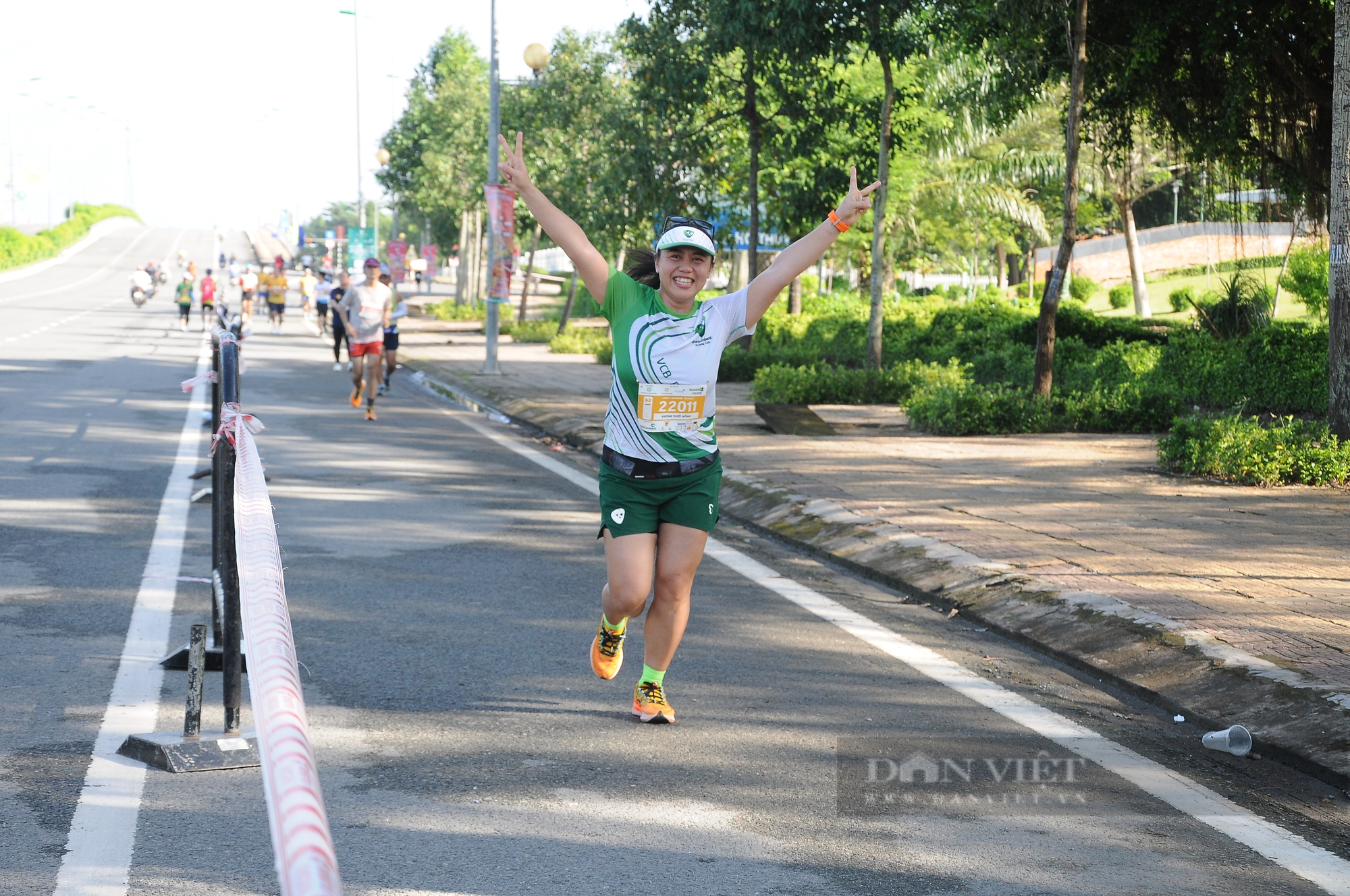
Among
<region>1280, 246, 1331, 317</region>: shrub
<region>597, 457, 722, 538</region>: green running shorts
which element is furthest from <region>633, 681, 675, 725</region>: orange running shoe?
<region>1280, 246, 1331, 317</region>: shrub

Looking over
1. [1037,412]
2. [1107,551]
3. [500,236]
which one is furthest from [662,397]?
[500,236]

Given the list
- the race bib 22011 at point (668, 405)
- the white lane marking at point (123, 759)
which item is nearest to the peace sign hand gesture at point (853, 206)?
the race bib 22011 at point (668, 405)

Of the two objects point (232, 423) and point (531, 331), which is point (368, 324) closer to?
point (232, 423)

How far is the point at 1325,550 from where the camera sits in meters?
8.60

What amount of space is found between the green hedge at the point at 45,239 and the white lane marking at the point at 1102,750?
87.4 metres

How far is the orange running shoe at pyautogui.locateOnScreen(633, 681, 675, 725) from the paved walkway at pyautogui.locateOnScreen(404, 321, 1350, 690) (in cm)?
255

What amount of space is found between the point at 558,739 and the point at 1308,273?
25.0 meters

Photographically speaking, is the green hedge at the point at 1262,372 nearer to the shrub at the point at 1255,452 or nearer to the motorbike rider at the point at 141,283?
the shrub at the point at 1255,452

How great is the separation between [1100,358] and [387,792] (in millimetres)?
17069

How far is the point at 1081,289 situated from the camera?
49750mm

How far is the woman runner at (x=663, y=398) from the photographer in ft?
17.4

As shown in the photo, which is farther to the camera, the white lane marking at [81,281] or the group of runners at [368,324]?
the white lane marking at [81,281]

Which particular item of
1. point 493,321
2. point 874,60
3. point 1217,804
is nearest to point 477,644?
point 1217,804

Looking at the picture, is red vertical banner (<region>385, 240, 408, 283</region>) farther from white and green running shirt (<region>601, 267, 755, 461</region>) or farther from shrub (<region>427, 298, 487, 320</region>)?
white and green running shirt (<region>601, 267, 755, 461</region>)
